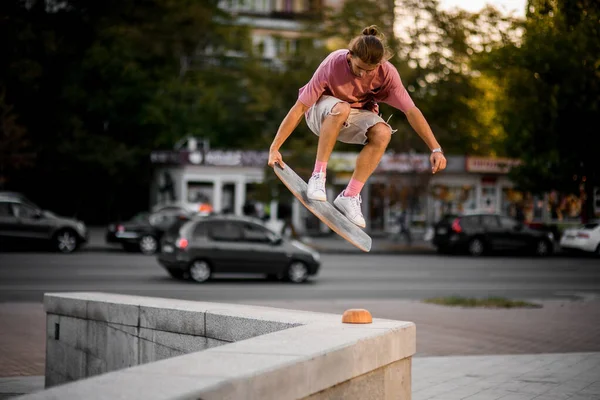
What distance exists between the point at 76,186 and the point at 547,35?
33738 mm

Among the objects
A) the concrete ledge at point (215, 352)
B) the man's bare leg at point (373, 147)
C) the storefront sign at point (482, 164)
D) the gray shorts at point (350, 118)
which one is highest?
the gray shorts at point (350, 118)

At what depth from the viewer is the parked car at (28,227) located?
28.2m

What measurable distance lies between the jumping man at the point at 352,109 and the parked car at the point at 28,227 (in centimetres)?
2285

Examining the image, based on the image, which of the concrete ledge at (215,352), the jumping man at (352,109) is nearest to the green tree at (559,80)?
the jumping man at (352,109)

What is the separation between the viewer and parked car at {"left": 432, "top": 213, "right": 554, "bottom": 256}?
111 ft

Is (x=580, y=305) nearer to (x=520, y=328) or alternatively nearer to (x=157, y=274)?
(x=520, y=328)

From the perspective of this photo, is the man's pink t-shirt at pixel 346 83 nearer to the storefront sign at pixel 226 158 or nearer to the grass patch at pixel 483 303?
the grass patch at pixel 483 303

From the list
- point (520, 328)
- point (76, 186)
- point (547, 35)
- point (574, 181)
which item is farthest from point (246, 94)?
point (520, 328)

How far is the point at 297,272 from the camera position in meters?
21.6

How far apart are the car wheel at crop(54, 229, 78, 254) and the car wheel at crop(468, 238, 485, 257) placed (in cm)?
1438

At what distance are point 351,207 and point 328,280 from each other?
1546 centimetres

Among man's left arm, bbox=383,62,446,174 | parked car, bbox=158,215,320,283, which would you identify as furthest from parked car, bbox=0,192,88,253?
man's left arm, bbox=383,62,446,174

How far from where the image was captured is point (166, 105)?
4859 centimetres

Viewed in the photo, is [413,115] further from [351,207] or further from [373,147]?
[351,207]
